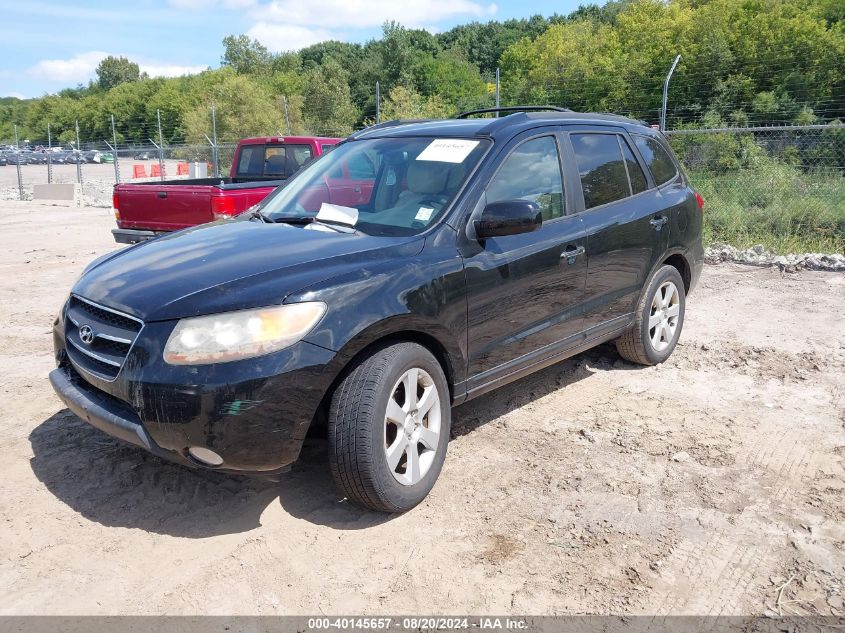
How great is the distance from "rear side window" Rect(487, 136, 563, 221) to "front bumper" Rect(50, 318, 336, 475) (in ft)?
5.09


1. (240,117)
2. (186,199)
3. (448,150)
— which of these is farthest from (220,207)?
(240,117)

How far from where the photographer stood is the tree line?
2358cm

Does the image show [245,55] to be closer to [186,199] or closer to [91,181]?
[91,181]

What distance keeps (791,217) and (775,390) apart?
6.88m

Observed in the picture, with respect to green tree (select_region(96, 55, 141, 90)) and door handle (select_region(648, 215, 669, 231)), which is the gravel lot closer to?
door handle (select_region(648, 215, 669, 231))

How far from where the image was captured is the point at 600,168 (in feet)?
15.3

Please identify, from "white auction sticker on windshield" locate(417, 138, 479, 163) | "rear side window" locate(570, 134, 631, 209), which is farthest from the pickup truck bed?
"rear side window" locate(570, 134, 631, 209)

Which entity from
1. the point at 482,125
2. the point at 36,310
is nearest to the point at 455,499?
the point at 482,125

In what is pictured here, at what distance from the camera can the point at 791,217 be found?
10.7 meters

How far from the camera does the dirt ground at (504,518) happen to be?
2740mm

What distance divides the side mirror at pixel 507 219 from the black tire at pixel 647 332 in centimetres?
181

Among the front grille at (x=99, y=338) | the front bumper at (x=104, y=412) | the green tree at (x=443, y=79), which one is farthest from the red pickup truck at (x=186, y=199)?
the green tree at (x=443, y=79)

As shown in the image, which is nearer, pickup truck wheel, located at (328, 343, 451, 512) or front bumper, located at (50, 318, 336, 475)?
front bumper, located at (50, 318, 336, 475)

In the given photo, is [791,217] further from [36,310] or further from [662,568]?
[36,310]
